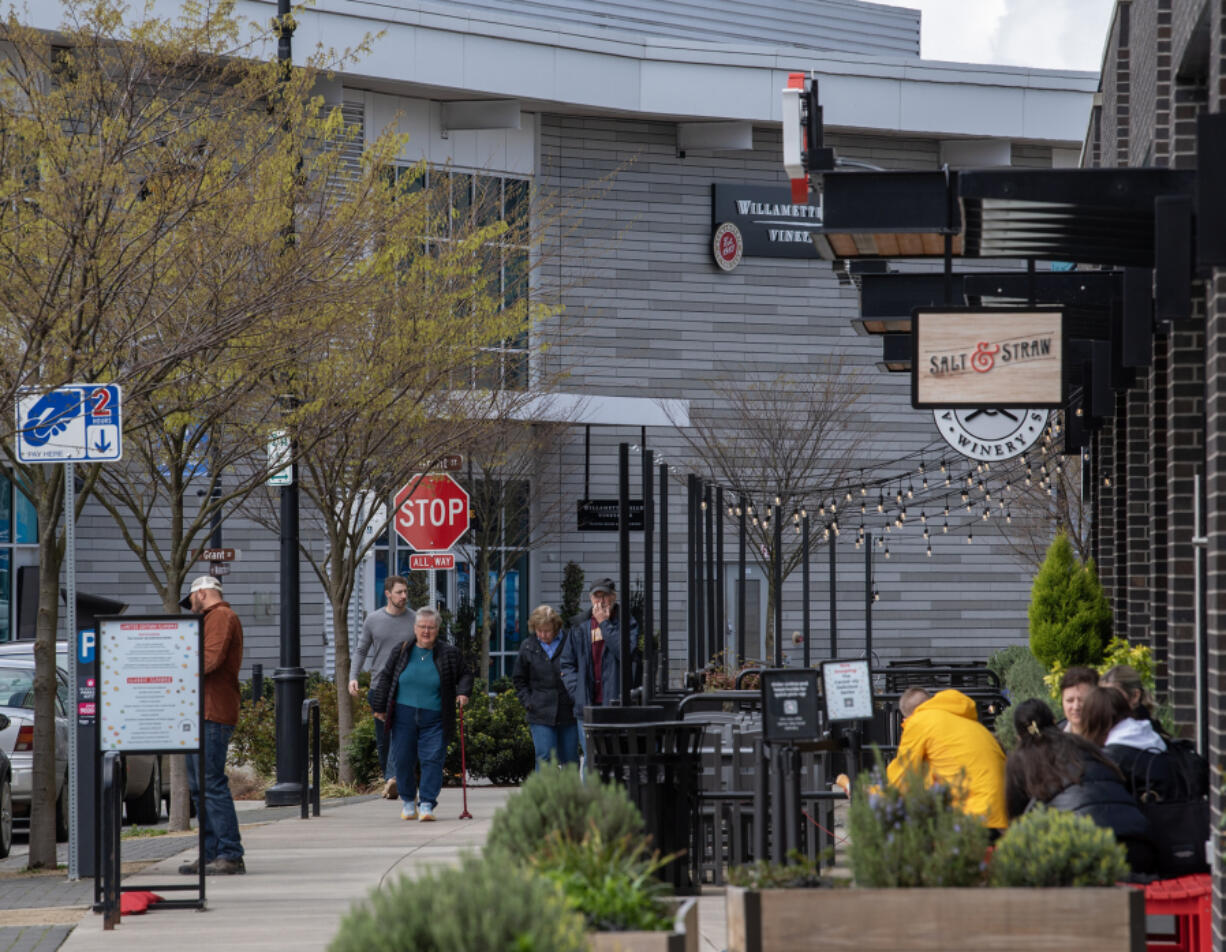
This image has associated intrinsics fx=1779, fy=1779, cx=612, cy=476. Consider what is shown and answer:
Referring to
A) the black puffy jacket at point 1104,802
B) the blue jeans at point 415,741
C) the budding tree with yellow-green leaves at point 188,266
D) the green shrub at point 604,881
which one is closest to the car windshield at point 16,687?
the budding tree with yellow-green leaves at point 188,266

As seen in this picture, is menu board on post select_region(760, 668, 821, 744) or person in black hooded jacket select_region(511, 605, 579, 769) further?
person in black hooded jacket select_region(511, 605, 579, 769)

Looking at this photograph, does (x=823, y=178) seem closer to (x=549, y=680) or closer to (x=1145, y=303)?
(x=1145, y=303)

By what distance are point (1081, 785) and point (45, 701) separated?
7209 mm

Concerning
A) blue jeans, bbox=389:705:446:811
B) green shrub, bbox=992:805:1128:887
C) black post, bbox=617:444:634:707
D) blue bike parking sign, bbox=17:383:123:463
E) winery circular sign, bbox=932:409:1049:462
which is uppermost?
winery circular sign, bbox=932:409:1049:462

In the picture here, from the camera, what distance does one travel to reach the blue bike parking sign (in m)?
10.4

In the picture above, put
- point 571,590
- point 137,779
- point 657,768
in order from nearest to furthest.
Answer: point 657,768 < point 137,779 < point 571,590

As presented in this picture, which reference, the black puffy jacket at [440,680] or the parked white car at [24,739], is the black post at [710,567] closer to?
the black puffy jacket at [440,680]

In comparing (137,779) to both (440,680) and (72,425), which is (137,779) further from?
(72,425)

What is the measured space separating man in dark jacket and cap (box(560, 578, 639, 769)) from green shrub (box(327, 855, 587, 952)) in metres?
9.89

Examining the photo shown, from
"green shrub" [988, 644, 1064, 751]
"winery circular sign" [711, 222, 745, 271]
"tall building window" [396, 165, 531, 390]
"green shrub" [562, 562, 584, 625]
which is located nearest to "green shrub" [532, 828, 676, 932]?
"green shrub" [988, 644, 1064, 751]

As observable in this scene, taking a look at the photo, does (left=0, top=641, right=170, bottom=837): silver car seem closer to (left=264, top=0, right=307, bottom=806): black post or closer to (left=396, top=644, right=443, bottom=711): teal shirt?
(left=264, top=0, right=307, bottom=806): black post

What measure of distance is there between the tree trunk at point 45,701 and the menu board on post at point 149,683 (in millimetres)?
1790

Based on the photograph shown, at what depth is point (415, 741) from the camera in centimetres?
1421

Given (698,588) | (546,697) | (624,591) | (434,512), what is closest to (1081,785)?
(624,591)
